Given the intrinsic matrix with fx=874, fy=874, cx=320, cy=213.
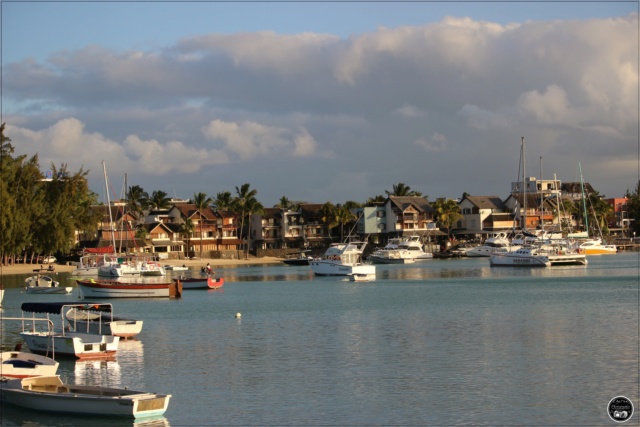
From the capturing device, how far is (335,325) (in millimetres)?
51375

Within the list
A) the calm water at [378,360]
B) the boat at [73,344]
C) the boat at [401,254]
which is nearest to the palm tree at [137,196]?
the boat at [401,254]

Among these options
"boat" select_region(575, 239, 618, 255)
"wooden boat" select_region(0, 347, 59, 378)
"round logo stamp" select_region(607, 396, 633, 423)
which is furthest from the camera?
"boat" select_region(575, 239, 618, 255)

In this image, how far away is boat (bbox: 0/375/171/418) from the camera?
26688 mm

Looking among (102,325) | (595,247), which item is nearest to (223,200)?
(595,247)

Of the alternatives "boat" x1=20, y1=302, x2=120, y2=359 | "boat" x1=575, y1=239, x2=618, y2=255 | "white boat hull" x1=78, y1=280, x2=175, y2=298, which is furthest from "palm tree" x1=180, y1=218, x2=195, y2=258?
"boat" x1=20, y1=302, x2=120, y2=359

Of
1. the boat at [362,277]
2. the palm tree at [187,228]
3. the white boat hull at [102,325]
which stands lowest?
the white boat hull at [102,325]

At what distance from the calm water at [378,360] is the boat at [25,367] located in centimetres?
240

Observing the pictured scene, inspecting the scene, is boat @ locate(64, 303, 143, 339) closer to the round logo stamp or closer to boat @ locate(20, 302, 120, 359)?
boat @ locate(20, 302, 120, 359)

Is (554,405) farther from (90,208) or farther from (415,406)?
(90,208)

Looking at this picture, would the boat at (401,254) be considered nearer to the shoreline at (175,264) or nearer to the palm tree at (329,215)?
the palm tree at (329,215)

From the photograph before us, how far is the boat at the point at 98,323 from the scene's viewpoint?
44625mm

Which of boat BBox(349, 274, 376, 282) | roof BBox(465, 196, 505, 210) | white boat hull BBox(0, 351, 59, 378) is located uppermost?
roof BBox(465, 196, 505, 210)

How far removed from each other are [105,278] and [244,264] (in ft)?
220

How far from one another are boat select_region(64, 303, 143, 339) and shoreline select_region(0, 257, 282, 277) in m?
62.0
